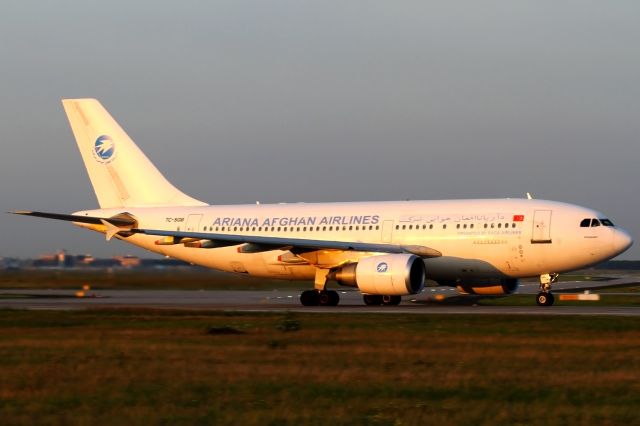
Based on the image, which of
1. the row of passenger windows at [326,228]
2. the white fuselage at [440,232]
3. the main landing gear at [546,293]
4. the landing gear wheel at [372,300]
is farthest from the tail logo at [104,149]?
the main landing gear at [546,293]

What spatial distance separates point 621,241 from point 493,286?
501 cm

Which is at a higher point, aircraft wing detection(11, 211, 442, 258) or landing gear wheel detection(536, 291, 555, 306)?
aircraft wing detection(11, 211, 442, 258)

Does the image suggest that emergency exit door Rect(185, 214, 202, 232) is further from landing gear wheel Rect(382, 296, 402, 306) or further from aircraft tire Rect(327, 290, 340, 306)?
landing gear wheel Rect(382, 296, 402, 306)

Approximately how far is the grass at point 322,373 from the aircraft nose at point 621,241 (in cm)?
953

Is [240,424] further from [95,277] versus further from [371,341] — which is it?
[95,277]

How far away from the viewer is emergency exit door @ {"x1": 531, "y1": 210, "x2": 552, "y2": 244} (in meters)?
34.8

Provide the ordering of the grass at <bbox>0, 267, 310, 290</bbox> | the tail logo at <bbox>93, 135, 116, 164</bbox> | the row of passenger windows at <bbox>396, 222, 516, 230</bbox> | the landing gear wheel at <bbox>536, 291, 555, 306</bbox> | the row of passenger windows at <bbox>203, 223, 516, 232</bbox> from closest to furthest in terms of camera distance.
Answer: the landing gear wheel at <bbox>536, 291, 555, 306</bbox> < the row of passenger windows at <bbox>396, 222, 516, 230</bbox> < the row of passenger windows at <bbox>203, 223, 516, 232</bbox> < the grass at <bbox>0, 267, 310, 290</bbox> < the tail logo at <bbox>93, 135, 116, 164</bbox>

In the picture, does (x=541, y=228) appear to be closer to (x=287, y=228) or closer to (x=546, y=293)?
(x=546, y=293)

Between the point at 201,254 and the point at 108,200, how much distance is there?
5.14 meters

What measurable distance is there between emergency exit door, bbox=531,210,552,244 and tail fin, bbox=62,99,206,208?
15.8 m

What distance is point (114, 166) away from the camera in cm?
4444

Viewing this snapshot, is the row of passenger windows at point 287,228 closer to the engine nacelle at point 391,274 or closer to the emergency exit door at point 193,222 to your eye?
the emergency exit door at point 193,222

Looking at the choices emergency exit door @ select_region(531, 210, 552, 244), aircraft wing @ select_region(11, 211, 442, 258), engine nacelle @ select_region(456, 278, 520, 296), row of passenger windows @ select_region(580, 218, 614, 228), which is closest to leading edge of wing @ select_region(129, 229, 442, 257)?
aircraft wing @ select_region(11, 211, 442, 258)

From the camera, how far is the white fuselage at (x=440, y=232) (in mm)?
34906
